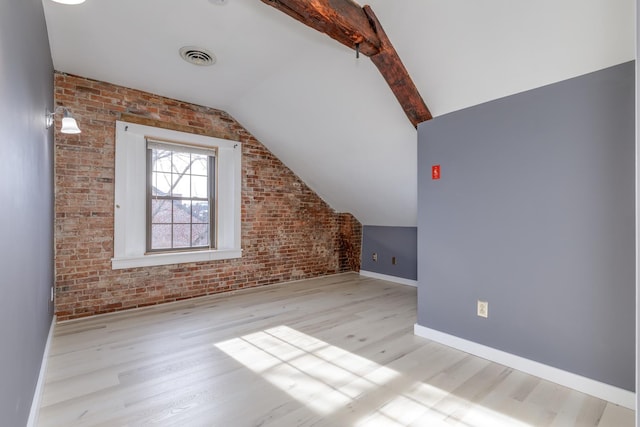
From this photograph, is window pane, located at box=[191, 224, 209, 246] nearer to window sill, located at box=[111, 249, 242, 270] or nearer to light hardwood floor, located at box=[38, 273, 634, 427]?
window sill, located at box=[111, 249, 242, 270]

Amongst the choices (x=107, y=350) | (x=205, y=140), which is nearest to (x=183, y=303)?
(x=107, y=350)

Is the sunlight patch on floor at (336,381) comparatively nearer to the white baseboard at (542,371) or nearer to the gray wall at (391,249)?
the white baseboard at (542,371)

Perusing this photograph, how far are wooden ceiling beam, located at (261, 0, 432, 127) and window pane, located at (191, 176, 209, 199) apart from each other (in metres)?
2.75

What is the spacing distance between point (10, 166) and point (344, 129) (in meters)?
2.97

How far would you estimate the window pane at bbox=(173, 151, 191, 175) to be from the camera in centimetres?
410

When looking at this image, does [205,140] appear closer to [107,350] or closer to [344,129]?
[344,129]

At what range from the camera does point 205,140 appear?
417cm

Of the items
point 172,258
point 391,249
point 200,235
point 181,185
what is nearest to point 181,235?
point 200,235

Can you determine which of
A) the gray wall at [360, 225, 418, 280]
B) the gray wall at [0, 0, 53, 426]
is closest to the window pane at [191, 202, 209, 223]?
the gray wall at [0, 0, 53, 426]

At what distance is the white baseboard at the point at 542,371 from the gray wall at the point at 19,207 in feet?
9.07

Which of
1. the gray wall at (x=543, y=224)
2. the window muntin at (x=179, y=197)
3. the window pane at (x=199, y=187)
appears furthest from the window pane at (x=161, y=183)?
the gray wall at (x=543, y=224)

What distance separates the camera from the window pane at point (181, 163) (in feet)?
13.4

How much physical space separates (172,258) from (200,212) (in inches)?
29.0

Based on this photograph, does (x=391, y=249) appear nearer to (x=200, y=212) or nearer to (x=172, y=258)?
(x=200, y=212)
